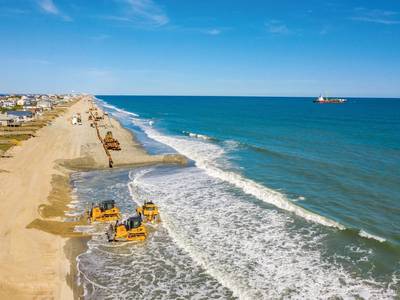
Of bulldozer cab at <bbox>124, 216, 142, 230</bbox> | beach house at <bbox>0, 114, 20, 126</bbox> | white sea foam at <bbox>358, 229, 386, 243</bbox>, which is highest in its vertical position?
beach house at <bbox>0, 114, 20, 126</bbox>

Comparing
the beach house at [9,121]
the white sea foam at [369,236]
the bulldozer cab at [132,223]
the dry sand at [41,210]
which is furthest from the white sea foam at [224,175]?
the beach house at [9,121]

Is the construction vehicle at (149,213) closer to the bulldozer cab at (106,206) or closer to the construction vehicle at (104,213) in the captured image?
the construction vehicle at (104,213)

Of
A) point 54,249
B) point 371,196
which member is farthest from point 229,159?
point 54,249

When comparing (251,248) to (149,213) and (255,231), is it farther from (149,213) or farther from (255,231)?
(149,213)

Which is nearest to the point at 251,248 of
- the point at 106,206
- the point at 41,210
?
the point at 106,206

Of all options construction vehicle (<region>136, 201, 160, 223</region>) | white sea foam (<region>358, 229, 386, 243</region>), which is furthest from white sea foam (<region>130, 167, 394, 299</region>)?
white sea foam (<region>358, 229, 386, 243</region>)

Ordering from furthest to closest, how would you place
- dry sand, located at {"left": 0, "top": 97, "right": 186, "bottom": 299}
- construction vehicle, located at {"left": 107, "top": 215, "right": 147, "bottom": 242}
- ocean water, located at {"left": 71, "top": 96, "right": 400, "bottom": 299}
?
1. construction vehicle, located at {"left": 107, "top": 215, "right": 147, "bottom": 242}
2. ocean water, located at {"left": 71, "top": 96, "right": 400, "bottom": 299}
3. dry sand, located at {"left": 0, "top": 97, "right": 186, "bottom": 299}

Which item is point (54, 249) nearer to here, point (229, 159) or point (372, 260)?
point (372, 260)

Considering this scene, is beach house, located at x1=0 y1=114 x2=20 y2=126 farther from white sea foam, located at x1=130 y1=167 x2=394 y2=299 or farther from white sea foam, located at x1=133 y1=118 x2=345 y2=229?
white sea foam, located at x1=130 y1=167 x2=394 y2=299
